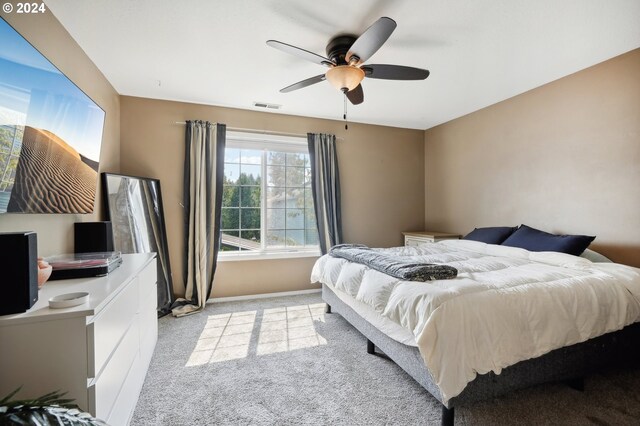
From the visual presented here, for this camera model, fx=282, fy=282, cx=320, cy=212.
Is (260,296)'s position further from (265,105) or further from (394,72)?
(394,72)

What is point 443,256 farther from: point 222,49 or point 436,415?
point 222,49

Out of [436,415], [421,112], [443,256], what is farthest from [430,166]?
[436,415]

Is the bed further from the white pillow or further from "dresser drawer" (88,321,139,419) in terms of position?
"dresser drawer" (88,321,139,419)

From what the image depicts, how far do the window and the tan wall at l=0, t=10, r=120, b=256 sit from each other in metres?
1.41

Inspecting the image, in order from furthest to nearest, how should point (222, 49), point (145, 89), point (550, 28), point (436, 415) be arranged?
point (145, 89), point (222, 49), point (550, 28), point (436, 415)

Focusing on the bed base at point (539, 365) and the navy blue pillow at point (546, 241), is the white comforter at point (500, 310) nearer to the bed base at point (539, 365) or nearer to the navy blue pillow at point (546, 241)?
the bed base at point (539, 365)

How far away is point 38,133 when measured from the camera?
5.02 ft

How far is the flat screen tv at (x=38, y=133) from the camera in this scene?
4.34 ft

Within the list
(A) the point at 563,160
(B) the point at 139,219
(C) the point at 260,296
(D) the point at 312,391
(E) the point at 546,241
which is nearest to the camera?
(D) the point at 312,391

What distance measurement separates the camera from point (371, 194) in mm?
4508

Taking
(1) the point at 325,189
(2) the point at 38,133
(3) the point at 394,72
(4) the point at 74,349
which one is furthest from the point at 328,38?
(4) the point at 74,349

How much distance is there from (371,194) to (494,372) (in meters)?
3.20

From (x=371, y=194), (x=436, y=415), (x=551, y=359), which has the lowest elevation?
(x=436, y=415)

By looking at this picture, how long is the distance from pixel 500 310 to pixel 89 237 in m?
2.94
